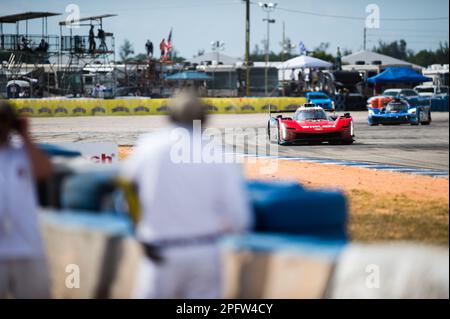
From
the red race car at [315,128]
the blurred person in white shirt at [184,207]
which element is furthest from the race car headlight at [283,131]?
the blurred person in white shirt at [184,207]

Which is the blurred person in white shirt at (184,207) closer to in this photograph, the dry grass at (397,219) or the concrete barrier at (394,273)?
the concrete barrier at (394,273)

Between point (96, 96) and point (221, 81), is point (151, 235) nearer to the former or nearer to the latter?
point (96, 96)

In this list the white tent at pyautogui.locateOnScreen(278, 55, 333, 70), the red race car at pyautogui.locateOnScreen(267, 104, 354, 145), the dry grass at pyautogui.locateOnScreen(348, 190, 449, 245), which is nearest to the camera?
Result: the dry grass at pyautogui.locateOnScreen(348, 190, 449, 245)

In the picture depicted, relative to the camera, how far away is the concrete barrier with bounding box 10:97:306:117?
82.9 ft

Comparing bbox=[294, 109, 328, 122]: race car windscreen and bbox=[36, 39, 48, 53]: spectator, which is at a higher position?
bbox=[36, 39, 48, 53]: spectator

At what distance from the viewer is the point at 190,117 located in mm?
3367

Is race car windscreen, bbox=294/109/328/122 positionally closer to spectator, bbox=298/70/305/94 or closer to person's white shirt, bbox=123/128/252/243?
person's white shirt, bbox=123/128/252/243

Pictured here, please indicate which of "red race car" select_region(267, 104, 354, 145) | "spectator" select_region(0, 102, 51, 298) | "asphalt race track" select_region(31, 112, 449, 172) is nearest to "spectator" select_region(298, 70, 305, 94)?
"asphalt race track" select_region(31, 112, 449, 172)

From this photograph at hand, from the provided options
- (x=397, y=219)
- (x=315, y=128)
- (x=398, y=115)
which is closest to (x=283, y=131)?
(x=315, y=128)

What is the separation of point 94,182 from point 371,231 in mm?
2690

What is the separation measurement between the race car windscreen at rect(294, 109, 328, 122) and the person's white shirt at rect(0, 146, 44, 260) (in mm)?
13974

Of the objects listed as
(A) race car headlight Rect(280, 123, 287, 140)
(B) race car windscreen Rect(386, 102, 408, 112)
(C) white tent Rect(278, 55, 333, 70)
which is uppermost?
(C) white tent Rect(278, 55, 333, 70)

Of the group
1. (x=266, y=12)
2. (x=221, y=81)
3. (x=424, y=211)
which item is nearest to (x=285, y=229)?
(x=424, y=211)

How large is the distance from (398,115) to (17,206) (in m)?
20.9
